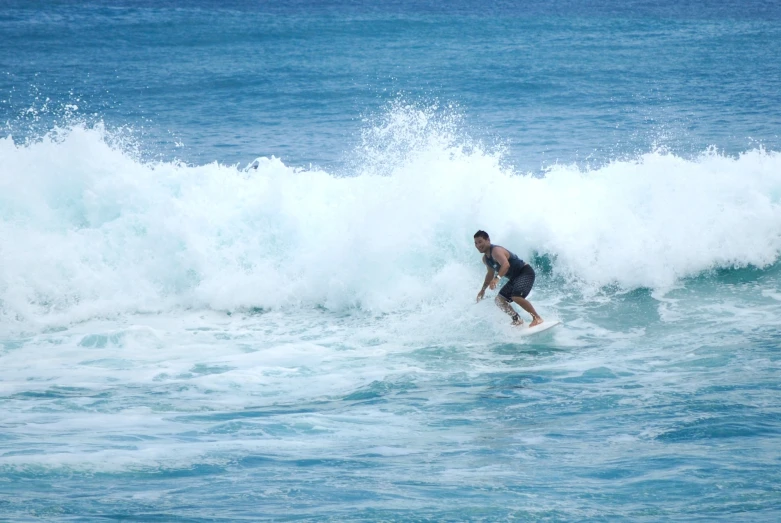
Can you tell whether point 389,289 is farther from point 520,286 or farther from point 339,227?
point 520,286

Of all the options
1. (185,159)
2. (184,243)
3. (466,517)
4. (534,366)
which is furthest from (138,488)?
(185,159)

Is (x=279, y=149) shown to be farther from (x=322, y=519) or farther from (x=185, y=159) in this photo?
(x=322, y=519)

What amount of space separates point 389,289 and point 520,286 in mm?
2404

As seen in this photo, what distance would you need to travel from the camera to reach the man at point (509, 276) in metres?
9.97

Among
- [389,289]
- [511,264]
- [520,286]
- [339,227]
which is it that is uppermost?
[339,227]

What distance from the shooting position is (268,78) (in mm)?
24719

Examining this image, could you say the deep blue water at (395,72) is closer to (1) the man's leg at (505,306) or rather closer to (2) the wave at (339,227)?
(2) the wave at (339,227)

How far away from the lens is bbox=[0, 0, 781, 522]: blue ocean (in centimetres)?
607

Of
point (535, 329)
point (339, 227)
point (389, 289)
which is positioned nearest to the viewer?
point (535, 329)

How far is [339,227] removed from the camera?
520 inches

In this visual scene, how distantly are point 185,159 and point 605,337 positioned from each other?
34.3 ft

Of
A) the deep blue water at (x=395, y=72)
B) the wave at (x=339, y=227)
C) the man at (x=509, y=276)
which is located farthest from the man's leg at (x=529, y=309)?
the deep blue water at (x=395, y=72)

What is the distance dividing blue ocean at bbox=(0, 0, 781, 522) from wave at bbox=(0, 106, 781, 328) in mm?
47

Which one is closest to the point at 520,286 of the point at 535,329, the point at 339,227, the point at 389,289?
the point at 535,329
